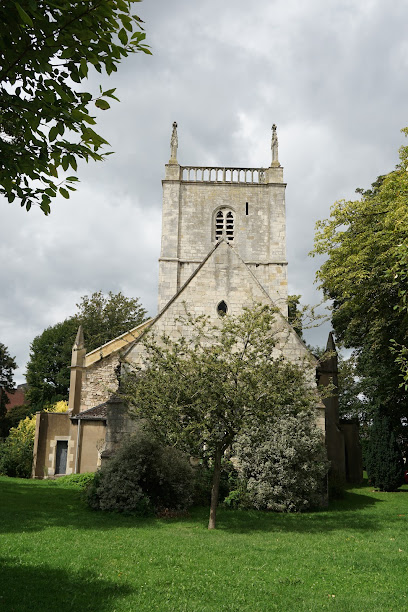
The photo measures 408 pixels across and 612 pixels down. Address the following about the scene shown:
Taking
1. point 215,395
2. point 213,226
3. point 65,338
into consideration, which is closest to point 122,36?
point 215,395

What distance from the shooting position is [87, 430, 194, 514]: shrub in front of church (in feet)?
45.5

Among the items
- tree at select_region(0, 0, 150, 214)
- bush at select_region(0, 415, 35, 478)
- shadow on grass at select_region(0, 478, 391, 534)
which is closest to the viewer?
tree at select_region(0, 0, 150, 214)

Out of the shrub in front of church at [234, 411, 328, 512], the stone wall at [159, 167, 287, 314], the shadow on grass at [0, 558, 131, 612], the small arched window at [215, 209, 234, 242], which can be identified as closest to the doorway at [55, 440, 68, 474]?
the stone wall at [159, 167, 287, 314]

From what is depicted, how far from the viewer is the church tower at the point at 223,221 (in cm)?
3303

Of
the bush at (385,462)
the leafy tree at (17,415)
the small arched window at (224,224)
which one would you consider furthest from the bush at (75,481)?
the leafy tree at (17,415)

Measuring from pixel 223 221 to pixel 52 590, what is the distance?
29.5 m

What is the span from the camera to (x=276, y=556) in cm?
914

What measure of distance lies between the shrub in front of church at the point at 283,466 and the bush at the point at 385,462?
8589 millimetres

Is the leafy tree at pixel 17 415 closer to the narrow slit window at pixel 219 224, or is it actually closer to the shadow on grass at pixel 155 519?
the narrow slit window at pixel 219 224

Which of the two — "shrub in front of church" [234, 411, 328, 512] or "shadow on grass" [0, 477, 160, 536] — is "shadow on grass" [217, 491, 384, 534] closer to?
"shrub in front of church" [234, 411, 328, 512]

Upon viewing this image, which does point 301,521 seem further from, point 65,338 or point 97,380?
point 65,338

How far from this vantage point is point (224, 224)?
3444cm

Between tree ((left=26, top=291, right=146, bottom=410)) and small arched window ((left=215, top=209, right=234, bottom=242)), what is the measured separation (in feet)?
37.9

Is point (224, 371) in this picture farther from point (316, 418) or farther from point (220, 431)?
point (316, 418)
